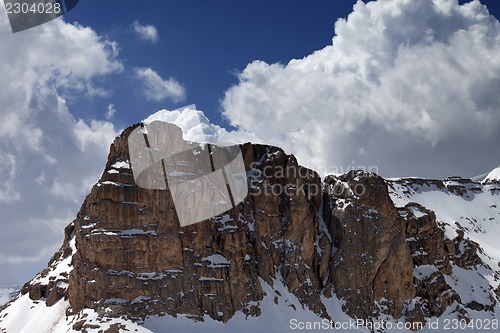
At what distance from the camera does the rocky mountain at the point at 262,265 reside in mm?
109938

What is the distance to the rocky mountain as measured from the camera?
361 ft

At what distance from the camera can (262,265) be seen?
124 metres

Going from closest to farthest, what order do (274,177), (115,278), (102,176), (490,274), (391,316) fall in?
(115,278)
(102,176)
(391,316)
(274,177)
(490,274)

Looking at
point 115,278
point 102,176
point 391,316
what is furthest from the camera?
point 391,316

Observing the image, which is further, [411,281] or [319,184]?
[319,184]

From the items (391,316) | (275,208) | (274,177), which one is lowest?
(391,316)

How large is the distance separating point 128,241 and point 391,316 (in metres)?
61.7

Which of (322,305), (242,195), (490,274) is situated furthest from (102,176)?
(490,274)

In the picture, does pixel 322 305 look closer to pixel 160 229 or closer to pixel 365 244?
pixel 365 244

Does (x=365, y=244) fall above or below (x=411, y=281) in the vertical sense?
above

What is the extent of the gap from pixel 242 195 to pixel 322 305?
30384 mm

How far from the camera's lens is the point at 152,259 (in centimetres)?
11294

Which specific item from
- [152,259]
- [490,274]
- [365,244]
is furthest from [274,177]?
[490,274]

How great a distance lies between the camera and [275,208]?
134 m
